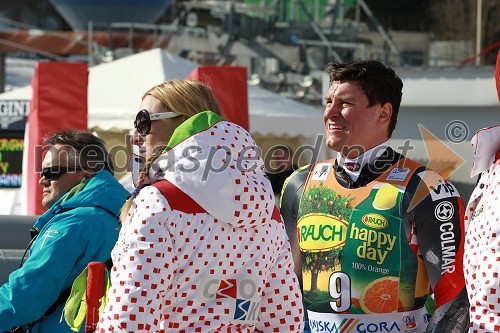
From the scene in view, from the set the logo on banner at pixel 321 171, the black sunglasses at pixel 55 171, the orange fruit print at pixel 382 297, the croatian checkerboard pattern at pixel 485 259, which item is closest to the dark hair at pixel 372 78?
the logo on banner at pixel 321 171

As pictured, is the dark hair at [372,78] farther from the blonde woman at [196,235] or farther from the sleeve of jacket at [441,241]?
the blonde woman at [196,235]

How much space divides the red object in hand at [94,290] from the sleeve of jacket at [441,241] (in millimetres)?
1080

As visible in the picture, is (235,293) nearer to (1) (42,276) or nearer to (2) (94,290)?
(2) (94,290)

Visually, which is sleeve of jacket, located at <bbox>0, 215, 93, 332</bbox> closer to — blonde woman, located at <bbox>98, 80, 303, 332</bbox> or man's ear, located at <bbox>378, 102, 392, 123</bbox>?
blonde woman, located at <bbox>98, 80, 303, 332</bbox>

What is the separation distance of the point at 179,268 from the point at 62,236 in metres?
1.31

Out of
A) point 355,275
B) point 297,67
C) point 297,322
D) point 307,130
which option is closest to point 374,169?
point 355,275

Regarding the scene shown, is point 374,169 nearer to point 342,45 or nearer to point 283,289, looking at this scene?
point 283,289

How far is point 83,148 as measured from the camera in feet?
13.2

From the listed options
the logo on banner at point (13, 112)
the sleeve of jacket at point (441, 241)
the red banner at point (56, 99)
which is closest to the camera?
the sleeve of jacket at point (441, 241)

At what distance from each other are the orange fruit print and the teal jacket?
1.04 m

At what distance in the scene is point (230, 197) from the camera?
7.94 feet

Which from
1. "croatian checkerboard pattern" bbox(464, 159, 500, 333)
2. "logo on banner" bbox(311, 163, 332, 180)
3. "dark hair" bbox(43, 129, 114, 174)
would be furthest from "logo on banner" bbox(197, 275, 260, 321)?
"dark hair" bbox(43, 129, 114, 174)

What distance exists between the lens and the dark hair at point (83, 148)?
13.2 feet

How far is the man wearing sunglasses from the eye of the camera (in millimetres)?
3521
